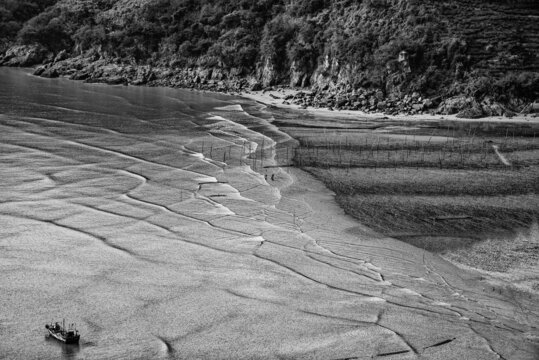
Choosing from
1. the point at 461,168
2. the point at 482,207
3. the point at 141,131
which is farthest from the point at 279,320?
the point at 141,131

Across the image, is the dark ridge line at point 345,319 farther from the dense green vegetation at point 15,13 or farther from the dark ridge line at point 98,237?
the dense green vegetation at point 15,13

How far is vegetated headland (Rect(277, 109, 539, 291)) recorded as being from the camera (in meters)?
25.6

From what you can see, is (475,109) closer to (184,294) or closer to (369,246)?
(369,246)

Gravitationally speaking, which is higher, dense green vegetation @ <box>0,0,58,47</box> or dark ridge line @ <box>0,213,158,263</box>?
dense green vegetation @ <box>0,0,58,47</box>

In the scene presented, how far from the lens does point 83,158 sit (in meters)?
38.5

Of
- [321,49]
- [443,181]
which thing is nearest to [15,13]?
[321,49]

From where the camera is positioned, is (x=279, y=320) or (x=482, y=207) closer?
(x=279, y=320)

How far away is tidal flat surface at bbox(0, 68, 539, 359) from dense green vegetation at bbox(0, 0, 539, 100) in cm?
3775

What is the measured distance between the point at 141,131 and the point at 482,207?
28659 mm

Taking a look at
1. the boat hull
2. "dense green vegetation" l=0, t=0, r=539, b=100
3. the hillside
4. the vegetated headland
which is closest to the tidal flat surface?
the boat hull

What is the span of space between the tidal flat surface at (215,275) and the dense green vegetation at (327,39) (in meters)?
37.7

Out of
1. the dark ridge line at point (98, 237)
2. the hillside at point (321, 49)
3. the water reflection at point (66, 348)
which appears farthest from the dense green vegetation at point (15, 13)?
the water reflection at point (66, 348)

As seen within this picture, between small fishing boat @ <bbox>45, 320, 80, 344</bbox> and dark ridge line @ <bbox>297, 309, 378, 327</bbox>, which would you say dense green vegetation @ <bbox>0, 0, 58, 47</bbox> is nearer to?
small fishing boat @ <bbox>45, 320, 80, 344</bbox>

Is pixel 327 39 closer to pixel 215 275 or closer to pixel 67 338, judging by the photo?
pixel 215 275
